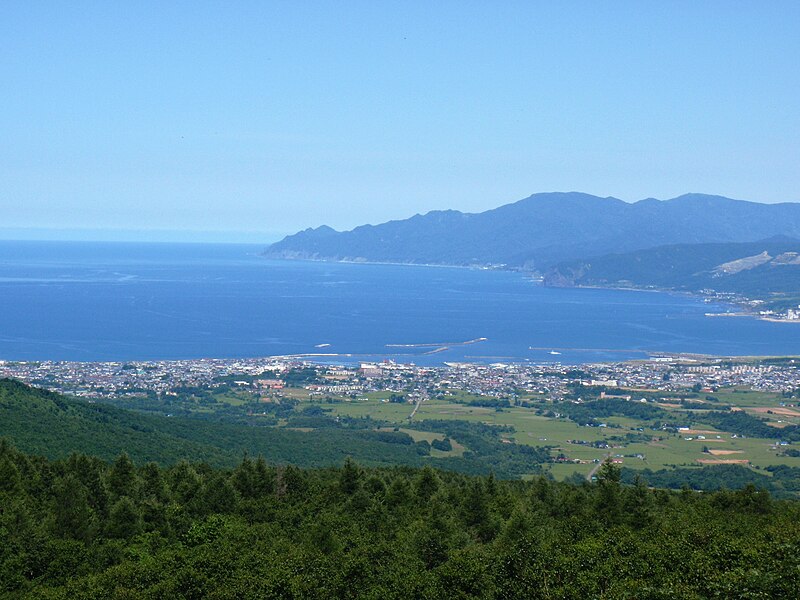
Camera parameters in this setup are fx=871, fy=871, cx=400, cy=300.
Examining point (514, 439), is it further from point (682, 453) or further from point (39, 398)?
point (39, 398)

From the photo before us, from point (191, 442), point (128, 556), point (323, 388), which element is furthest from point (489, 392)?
point (128, 556)

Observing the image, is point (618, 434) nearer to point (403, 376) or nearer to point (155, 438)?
point (403, 376)

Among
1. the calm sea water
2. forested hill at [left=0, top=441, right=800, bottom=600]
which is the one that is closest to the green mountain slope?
forested hill at [left=0, top=441, right=800, bottom=600]

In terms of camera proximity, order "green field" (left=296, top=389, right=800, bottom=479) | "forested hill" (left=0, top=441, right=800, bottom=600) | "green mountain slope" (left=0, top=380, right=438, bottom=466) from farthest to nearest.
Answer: "green field" (left=296, top=389, right=800, bottom=479) → "green mountain slope" (left=0, top=380, right=438, bottom=466) → "forested hill" (left=0, top=441, right=800, bottom=600)

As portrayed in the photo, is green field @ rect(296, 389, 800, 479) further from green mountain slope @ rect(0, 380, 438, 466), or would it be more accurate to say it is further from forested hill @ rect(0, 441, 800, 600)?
forested hill @ rect(0, 441, 800, 600)

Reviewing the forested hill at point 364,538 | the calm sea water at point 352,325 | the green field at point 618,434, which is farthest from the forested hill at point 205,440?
the calm sea water at point 352,325

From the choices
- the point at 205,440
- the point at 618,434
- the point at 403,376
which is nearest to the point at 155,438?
the point at 205,440

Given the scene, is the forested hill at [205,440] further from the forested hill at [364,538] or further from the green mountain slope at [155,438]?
the forested hill at [364,538]
